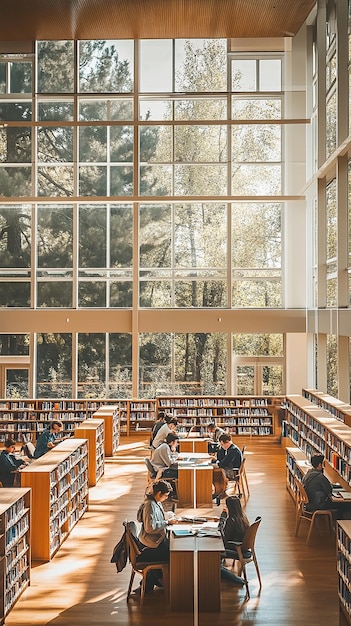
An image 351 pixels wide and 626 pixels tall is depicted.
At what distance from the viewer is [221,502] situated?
10.8 metres

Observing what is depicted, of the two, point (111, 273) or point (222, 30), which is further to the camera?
point (111, 273)

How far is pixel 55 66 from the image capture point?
17.9 meters

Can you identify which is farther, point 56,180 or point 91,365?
point 56,180

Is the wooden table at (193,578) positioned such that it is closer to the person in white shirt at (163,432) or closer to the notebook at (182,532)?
the notebook at (182,532)

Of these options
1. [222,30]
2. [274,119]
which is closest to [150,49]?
[222,30]

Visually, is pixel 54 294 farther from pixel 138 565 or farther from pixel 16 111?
pixel 138 565

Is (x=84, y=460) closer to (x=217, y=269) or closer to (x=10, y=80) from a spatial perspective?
(x=217, y=269)

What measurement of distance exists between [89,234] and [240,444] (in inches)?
234

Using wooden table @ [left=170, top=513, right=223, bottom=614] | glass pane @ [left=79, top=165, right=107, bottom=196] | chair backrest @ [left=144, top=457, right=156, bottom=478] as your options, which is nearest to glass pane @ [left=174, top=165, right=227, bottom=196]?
glass pane @ [left=79, top=165, right=107, bottom=196]

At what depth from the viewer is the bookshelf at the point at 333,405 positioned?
10.9m

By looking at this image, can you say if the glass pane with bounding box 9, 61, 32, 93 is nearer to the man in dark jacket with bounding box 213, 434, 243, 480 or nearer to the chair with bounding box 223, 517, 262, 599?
the man in dark jacket with bounding box 213, 434, 243, 480

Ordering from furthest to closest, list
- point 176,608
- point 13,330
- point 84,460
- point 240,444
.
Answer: point 13,330 → point 240,444 → point 84,460 → point 176,608

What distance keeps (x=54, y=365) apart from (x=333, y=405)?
7860 mm

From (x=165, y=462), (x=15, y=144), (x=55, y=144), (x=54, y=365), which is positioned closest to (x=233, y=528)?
(x=165, y=462)
